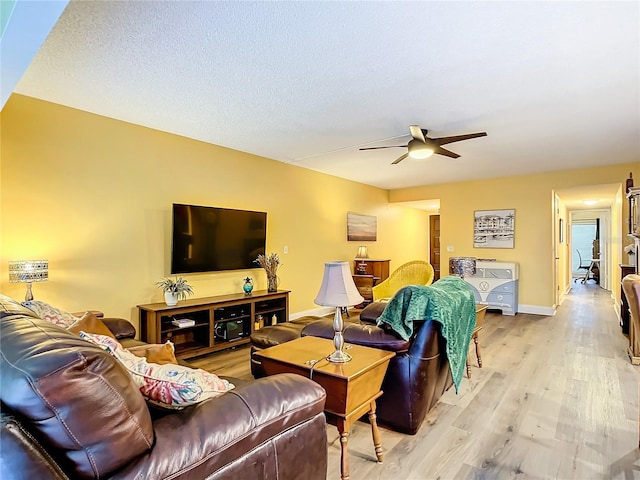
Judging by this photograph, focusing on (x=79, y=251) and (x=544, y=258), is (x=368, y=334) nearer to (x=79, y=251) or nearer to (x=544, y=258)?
(x=79, y=251)

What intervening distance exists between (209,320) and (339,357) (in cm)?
241

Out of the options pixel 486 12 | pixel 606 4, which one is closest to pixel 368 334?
pixel 486 12

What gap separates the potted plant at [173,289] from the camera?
375 cm

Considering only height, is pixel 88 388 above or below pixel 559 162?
below

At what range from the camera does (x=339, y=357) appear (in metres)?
1.96

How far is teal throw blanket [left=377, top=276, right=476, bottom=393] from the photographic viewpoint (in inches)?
88.2

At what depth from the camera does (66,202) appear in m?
3.31

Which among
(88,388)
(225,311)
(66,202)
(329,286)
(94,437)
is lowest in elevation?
(225,311)

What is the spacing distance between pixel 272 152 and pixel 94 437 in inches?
171

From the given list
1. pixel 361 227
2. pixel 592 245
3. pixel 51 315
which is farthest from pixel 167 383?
pixel 592 245

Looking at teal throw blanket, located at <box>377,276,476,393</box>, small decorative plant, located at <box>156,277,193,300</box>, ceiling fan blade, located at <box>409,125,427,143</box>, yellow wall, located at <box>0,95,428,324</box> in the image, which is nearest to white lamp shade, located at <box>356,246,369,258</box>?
yellow wall, located at <box>0,95,428,324</box>

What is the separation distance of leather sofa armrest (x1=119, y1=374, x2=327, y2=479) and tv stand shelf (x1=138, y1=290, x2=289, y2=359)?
103 inches

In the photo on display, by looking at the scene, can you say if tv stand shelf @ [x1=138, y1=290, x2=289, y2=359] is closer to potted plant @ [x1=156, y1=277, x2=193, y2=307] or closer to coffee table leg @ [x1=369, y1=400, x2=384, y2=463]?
potted plant @ [x1=156, y1=277, x2=193, y2=307]

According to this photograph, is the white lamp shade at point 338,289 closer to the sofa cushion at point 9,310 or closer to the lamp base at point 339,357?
the lamp base at point 339,357
